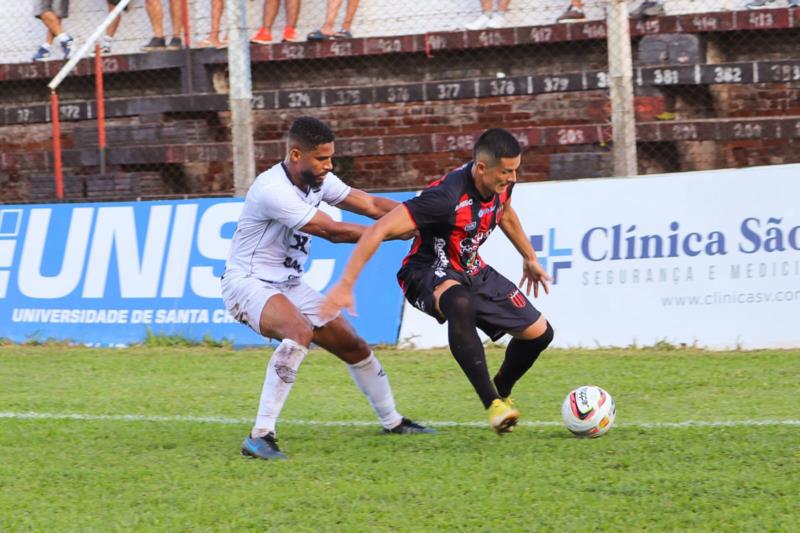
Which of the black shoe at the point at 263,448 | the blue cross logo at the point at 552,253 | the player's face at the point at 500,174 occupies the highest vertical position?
the player's face at the point at 500,174

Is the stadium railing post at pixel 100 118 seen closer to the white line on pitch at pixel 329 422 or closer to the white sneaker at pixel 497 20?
the white sneaker at pixel 497 20

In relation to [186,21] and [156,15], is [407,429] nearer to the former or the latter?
[186,21]

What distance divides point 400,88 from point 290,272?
8.67 metres

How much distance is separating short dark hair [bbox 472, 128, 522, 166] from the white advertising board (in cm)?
378

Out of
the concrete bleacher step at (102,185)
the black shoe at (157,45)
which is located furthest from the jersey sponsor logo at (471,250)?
the black shoe at (157,45)

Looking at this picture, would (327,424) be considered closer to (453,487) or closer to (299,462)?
(299,462)

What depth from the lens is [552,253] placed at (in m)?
10.8

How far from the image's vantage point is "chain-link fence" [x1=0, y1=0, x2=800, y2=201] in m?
14.0

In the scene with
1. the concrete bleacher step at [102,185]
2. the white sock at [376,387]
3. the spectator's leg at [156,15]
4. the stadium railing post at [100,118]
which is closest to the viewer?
the white sock at [376,387]

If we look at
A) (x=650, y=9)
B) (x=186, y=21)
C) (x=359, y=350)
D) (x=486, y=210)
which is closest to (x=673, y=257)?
(x=486, y=210)

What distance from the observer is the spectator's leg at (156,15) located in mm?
16750

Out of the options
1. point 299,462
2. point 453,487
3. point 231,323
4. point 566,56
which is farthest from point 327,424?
point 566,56

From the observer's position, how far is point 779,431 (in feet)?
22.6

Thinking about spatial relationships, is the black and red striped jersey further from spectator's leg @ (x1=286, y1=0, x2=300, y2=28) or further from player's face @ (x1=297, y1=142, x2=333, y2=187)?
spectator's leg @ (x1=286, y1=0, x2=300, y2=28)
